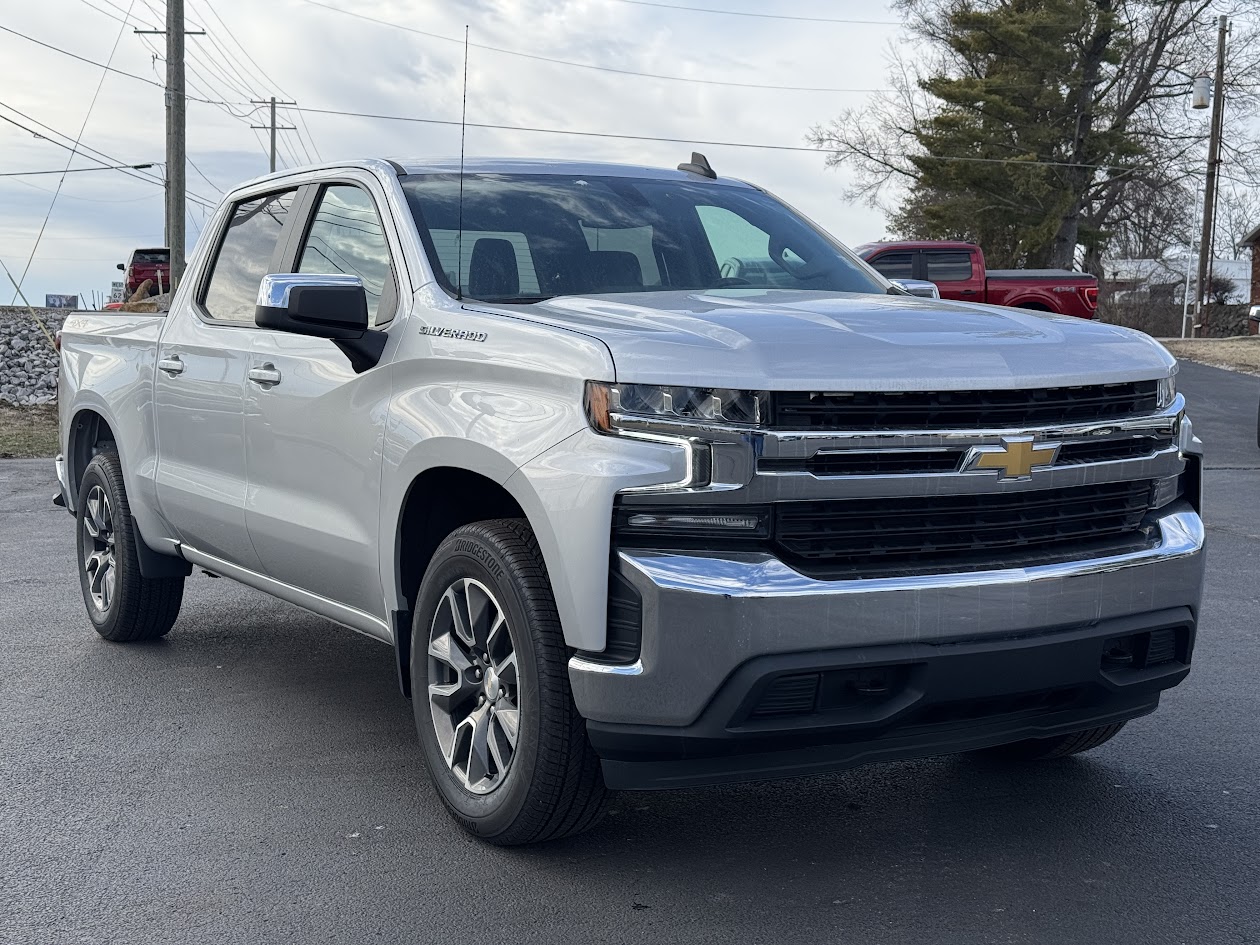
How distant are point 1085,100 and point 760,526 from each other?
157 feet

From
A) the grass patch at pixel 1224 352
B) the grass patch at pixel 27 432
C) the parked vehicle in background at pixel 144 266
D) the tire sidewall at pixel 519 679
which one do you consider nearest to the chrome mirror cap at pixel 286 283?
the tire sidewall at pixel 519 679

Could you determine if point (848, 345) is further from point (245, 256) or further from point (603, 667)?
point (245, 256)

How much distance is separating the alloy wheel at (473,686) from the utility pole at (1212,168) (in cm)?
4263

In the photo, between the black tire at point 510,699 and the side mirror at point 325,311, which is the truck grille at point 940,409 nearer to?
the black tire at point 510,699

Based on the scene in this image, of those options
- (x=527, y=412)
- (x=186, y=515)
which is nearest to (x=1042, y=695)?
(x=527, y=412)

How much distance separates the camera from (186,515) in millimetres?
5840

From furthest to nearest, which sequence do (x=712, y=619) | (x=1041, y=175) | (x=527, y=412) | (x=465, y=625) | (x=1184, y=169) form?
(x=1184, y=169) < (x=1041, y=175) < (x=465, y=625) < (x=527, y=412) < (x=712, y=619)

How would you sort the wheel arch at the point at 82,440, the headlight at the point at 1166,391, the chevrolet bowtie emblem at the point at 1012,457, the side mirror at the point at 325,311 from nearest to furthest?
the chevrolet bowtie emblem at the point at 1012,457
the headlight at the point at 1166,391
the side mirror at the point at 325,311
the wheel arch at the point at 82,440

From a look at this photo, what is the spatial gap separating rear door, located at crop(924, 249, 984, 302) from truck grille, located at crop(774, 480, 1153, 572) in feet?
65.7

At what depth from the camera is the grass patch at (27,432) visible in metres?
15.9

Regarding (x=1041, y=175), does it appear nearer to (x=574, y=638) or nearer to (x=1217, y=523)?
(x=1217, y=523)

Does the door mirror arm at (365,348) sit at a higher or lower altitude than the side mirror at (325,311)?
lower

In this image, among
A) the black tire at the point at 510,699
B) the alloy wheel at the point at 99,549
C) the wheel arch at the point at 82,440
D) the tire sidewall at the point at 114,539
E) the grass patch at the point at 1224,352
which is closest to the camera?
the black tire at the point at 510,699

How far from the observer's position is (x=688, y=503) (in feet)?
11.3
